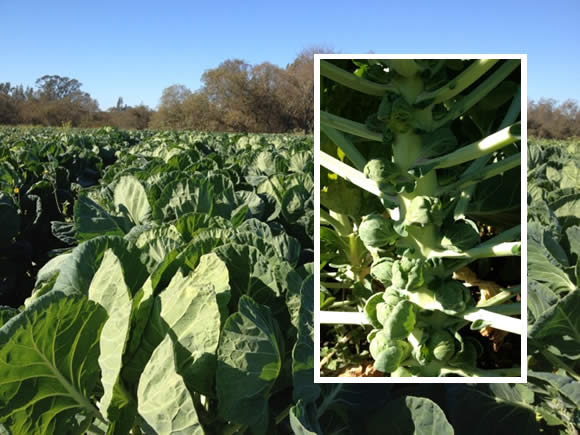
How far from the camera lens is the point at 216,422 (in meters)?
1.17

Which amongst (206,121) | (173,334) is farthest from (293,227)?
(206,121)

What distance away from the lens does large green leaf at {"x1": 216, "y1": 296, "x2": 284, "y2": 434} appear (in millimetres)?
1060

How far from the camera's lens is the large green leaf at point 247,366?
1060 mm

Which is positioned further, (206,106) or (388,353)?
(206,106)

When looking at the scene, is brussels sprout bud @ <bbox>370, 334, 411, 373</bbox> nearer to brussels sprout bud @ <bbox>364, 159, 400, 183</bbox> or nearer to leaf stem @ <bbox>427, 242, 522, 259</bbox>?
leaf stem @ <bbox>427, 242, 522, 259</bbox>

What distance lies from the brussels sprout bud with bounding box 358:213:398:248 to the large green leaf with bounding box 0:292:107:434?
24.5 inches

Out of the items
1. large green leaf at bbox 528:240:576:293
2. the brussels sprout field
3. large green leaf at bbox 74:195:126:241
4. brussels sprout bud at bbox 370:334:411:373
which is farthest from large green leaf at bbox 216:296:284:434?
large green leaf at bbox 74:195:126:241

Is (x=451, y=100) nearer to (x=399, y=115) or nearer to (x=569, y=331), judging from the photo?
(x=399, y=115)

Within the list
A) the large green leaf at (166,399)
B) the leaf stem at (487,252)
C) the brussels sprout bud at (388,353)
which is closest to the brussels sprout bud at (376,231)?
the leaf stem at (487,252)

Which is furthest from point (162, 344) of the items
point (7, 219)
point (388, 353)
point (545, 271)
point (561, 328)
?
point (7, 219)

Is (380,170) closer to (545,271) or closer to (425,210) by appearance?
(425,210)

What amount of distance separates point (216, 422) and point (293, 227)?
66.1 inches

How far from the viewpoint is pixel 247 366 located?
1077 mm

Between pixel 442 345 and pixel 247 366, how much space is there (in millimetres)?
504
